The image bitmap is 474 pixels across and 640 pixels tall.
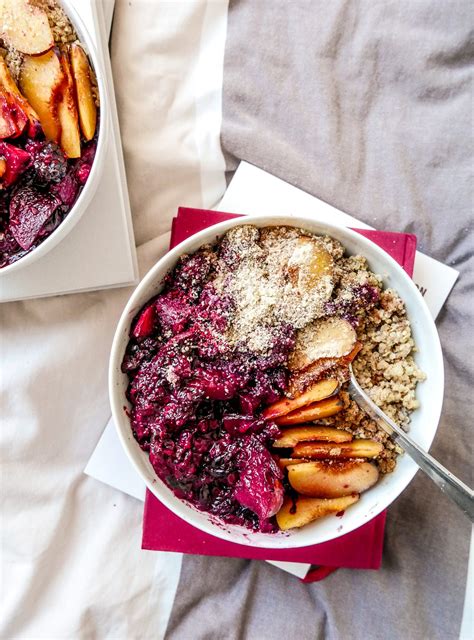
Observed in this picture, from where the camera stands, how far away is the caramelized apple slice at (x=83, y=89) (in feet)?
3.53

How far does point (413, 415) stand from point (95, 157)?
695mm

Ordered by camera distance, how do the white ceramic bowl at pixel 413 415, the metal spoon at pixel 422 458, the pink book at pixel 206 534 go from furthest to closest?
the pink book at pixel 206 534, the white ceramic bowl at pixel 413 415, the metal spoon at pixel 422 458

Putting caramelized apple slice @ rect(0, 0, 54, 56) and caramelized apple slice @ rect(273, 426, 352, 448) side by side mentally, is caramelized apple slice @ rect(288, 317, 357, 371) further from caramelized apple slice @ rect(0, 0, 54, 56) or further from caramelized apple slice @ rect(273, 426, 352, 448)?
caramelized apple slice @ rect(0, 0, 54, 56)

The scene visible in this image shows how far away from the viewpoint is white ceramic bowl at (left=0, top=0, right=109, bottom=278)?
1.06 meters

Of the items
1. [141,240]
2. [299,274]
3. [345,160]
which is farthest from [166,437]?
[345,160]

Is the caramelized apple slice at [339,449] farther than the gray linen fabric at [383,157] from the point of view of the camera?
No

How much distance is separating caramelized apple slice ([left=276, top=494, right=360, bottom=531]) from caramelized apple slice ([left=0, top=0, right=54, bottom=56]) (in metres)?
0.84

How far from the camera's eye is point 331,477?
111cm

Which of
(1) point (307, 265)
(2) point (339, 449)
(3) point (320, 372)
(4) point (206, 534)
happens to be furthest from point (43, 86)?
(4) point (206, 534)

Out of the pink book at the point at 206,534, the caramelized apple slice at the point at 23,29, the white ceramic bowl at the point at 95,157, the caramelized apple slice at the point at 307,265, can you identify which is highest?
the caramelized apple slice at the point at 23,29

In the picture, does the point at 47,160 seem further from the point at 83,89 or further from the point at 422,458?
the point at 422,458

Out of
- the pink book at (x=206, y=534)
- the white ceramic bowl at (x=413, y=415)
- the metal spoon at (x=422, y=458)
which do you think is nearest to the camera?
the metal spoon at (x=422, y=458)

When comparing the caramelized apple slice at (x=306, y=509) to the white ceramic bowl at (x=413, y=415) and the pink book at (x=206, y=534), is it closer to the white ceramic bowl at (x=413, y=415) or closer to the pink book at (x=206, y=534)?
the white ceramic bowl at (x=413, y=415)

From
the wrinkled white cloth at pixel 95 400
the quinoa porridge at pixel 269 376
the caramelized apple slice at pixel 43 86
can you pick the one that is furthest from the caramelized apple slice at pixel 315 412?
Result: the caramelized apple slice at pixel 43 86
